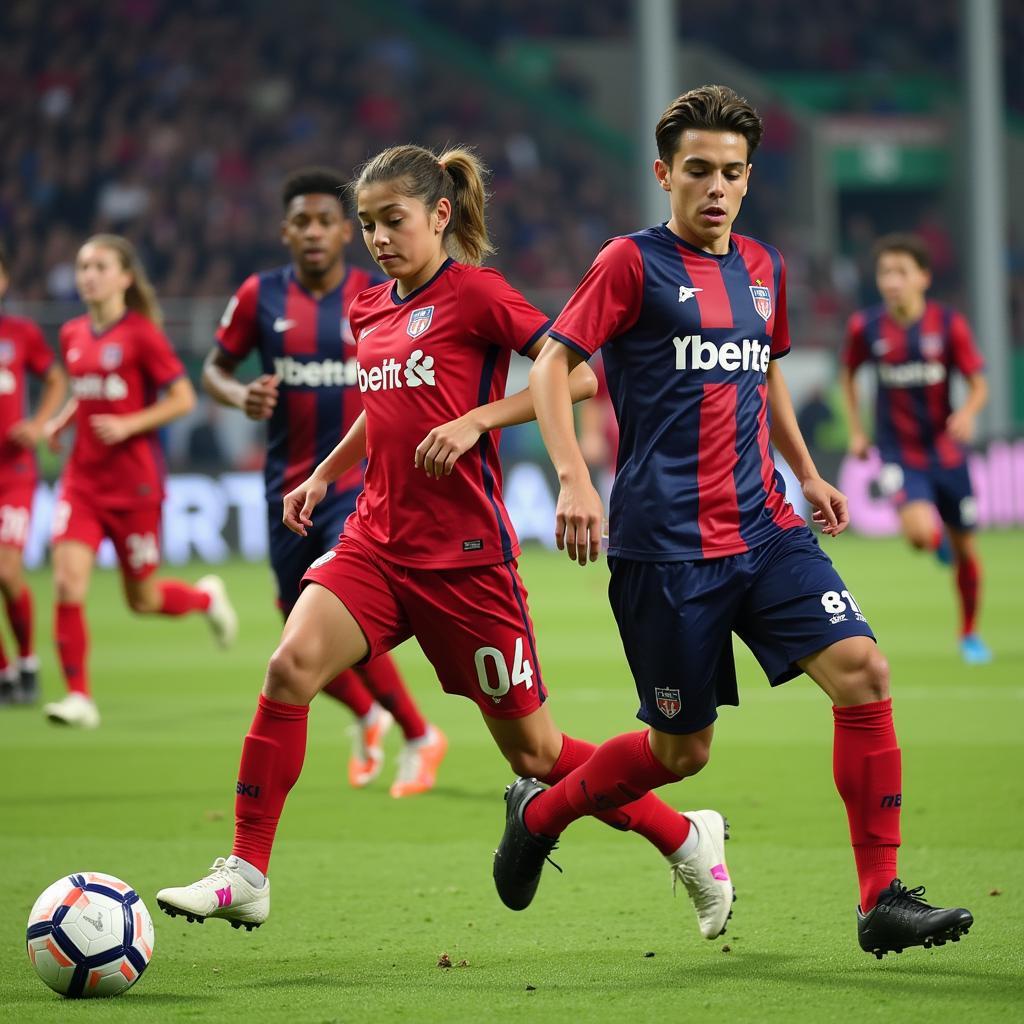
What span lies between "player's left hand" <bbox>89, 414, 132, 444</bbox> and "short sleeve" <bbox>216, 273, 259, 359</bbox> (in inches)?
68.4

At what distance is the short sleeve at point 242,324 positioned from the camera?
6855 millimetres

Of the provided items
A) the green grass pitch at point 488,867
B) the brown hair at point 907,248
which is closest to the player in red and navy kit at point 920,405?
the brown hair at point 907,248

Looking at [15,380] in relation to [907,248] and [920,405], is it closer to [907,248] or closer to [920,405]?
[907,248]

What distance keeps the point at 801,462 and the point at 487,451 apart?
838 millimetres

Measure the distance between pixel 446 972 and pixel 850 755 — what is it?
1098 millimetres

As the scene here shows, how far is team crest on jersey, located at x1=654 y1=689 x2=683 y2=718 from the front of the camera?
4363 mm

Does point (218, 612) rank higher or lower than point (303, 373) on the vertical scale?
lower

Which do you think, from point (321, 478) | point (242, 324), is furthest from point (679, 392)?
point (242, 324)

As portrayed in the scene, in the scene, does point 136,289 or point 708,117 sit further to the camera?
point 136,289

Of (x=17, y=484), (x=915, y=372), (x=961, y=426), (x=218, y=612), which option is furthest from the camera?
(x=915, y=372)

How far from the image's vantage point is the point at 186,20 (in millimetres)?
26734

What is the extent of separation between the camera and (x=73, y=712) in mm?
8102

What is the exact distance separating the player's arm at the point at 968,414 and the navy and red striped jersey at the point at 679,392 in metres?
5.54

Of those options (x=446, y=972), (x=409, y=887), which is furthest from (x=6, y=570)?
(x=446, y=972)
